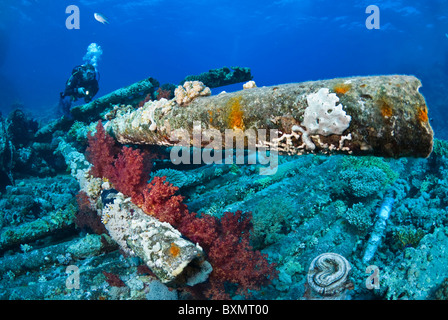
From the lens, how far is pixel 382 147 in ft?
6.97

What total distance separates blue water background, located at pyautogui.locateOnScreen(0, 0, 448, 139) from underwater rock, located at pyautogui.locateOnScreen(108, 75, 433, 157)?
1009 inches

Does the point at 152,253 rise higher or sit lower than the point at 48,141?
lower

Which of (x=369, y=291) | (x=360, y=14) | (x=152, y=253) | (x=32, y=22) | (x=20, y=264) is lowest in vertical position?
(x=369, y=291)

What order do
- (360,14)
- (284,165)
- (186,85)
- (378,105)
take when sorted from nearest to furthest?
(378,105)
(186,85)
(284,165)
(360,14)

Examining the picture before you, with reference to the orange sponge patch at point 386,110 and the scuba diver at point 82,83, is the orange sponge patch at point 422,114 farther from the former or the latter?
the scuba diver at point 82,83

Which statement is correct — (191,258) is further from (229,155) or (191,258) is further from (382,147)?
(229,155)

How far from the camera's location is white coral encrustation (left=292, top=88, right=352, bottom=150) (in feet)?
7.29

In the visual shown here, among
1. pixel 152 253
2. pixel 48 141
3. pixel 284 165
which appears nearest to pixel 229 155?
pixel 284 165

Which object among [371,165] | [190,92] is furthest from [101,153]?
[371,165]

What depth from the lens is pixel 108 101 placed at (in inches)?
351

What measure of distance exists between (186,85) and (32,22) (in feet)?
287

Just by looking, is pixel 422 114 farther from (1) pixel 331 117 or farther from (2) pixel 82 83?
(2) pixel 82 83

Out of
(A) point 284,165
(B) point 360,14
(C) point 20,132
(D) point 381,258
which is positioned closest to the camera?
(D) point 381,258

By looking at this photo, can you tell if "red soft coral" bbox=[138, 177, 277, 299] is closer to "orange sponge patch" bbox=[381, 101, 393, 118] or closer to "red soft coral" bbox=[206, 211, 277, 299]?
"red soft coral" bbox=[206, 211, 277, 299]
